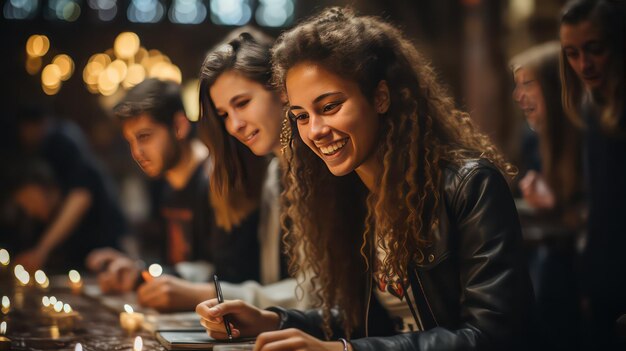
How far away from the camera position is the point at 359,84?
2.28 meters

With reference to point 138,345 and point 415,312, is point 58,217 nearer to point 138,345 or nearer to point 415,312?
point 138,345

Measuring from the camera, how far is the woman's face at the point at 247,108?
108 inches

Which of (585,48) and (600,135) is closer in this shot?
(585,48)

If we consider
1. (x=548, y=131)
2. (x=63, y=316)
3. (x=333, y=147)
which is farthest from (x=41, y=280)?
(x=548, y=131)

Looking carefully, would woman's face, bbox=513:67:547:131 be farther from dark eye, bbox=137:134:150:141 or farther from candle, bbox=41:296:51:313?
candle, bbox=41:296:51:313

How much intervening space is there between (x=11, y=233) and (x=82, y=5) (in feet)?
32.1

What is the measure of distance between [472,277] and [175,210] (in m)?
2.48

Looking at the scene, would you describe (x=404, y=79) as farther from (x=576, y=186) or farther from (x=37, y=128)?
(x=37, y=128)

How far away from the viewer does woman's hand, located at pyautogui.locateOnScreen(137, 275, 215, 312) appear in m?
3.16

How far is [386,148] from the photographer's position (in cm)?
234

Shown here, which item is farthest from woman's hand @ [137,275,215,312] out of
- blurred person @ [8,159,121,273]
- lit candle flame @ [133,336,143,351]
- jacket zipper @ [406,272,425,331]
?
blurred person @ [8,159,121,273]

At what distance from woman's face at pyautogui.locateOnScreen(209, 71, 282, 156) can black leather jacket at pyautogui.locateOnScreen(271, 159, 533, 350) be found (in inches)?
31.2

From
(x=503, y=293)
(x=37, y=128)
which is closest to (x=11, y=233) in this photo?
(x=37, y=128)

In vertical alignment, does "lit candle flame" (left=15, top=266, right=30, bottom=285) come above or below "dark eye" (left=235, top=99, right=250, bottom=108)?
below
